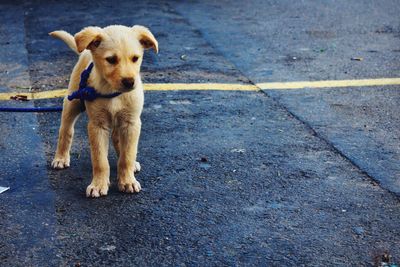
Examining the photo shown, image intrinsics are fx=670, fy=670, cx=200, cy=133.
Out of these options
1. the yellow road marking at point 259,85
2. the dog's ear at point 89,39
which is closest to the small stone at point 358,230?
the dog's ear at point 89,39

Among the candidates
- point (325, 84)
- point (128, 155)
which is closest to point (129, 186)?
point (128, 155)

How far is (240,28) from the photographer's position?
9578mm

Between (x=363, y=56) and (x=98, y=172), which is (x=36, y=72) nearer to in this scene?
(x=98, y=172)

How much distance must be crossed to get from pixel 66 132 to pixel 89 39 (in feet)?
3.02

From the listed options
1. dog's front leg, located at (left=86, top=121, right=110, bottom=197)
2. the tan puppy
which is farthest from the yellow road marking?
dog's front leg, located at (left=86, top=121, right=110, bottom=197)

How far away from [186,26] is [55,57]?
2461mm

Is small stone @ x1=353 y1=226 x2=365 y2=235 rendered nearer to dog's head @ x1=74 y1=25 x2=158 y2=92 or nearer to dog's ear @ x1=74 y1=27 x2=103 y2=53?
dog's head @ x1=74 y1=25 x2=158 y2=92

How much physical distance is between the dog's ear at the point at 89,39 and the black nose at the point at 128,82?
30 centimetres

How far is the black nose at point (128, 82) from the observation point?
3.89 metres

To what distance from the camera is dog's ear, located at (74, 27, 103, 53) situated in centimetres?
394

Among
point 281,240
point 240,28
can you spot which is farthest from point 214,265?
point 240,28

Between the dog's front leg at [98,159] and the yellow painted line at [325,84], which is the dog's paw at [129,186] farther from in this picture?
the yellow painted line at [325,84]

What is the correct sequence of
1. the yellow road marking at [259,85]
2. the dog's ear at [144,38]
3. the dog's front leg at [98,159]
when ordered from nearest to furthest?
the dog's ear at [144,38] → the dog's front leg at [98,159] → the yellow road marking at [259,85]

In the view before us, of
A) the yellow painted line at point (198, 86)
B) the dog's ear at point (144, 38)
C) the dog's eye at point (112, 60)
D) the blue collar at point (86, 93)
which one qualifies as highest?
the dog's ear at point (144, 38)
